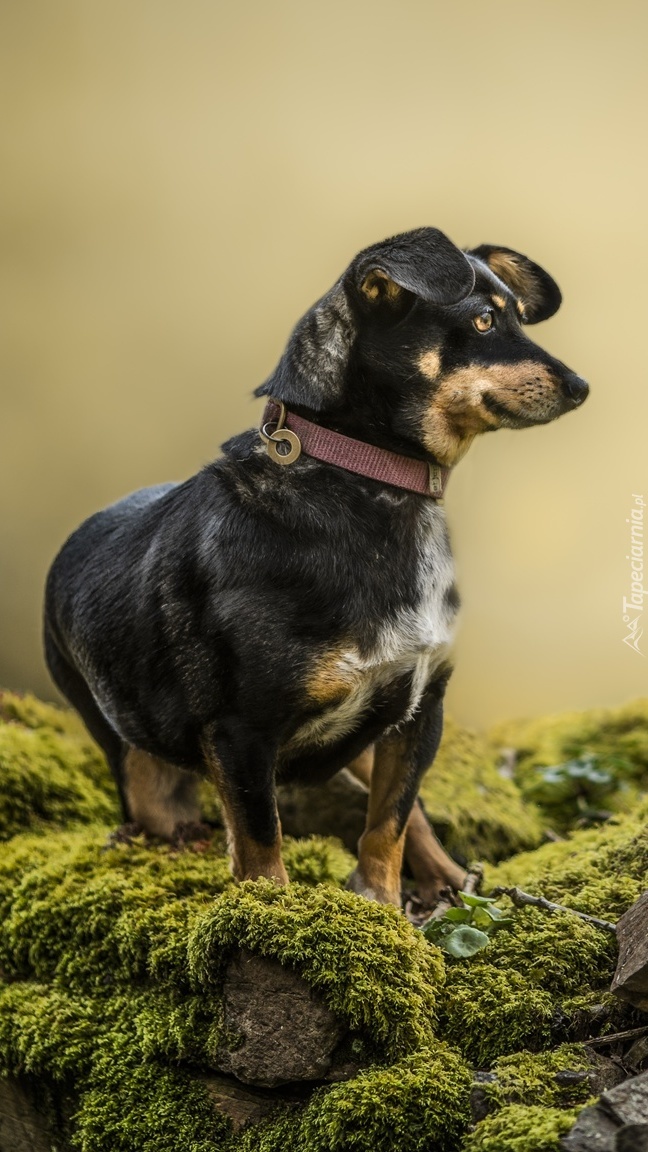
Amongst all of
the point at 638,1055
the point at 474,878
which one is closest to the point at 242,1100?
the point at 638,1055

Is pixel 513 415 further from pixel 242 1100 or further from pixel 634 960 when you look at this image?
pixel 242 1100

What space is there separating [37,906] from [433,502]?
219cm

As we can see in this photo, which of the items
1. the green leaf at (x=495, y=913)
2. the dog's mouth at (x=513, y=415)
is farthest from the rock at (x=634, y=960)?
the dog's mouth at (x=513, y=415)

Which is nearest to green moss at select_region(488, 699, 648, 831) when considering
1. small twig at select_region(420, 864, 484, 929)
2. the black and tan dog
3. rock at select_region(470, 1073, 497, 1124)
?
small twig at select_region(420, 864, 484, 929)

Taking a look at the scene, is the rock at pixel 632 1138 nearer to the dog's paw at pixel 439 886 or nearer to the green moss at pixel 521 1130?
the green moss at pixel 521 1130

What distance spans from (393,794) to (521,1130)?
64.1 inches

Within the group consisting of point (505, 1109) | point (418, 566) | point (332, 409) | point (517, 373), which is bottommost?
point (505, 1109)

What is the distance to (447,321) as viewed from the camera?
3797 millimetres

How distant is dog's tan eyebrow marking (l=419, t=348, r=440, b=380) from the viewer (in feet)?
12.5

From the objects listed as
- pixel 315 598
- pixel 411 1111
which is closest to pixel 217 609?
pixel 315 598

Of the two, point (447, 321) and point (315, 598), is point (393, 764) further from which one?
point (447, 321)

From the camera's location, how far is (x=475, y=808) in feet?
18.8

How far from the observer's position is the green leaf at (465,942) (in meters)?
3.68

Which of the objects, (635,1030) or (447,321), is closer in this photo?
(635,1030)
